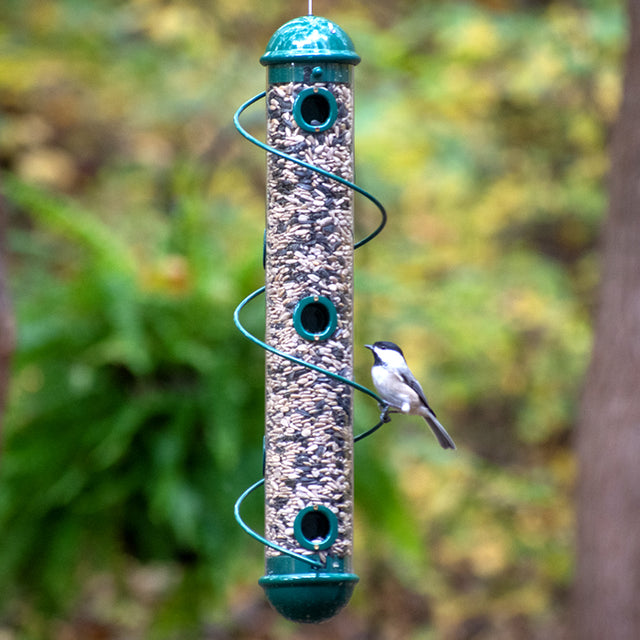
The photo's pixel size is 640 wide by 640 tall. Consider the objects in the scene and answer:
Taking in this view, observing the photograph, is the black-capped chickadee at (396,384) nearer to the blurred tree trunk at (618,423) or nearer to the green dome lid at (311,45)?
the green dome lid at (311,45)

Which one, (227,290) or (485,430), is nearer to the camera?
(227,290)

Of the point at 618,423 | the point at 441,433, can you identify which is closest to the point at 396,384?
the point at 441,433

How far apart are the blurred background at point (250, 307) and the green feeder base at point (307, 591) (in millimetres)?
1299

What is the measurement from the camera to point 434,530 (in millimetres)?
8359

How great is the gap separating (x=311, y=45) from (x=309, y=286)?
0.69 meters

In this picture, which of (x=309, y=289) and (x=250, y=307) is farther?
(x=250, y=307)

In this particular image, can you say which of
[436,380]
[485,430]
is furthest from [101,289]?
[485,430]

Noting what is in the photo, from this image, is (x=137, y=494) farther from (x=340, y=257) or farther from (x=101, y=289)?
(x=340, y=257)

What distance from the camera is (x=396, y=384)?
11.2 feet

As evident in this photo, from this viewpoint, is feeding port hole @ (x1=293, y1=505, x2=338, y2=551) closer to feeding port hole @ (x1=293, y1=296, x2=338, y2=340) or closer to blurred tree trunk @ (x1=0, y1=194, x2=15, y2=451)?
feeding port hole @ (x1=293, y1=296, x2=338, y2=340)

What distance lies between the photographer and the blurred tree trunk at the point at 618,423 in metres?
5.56

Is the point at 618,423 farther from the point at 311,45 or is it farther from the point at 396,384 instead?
the point at 311,45

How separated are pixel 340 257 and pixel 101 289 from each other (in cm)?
153

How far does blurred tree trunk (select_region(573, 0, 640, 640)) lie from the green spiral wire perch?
2693 mm
